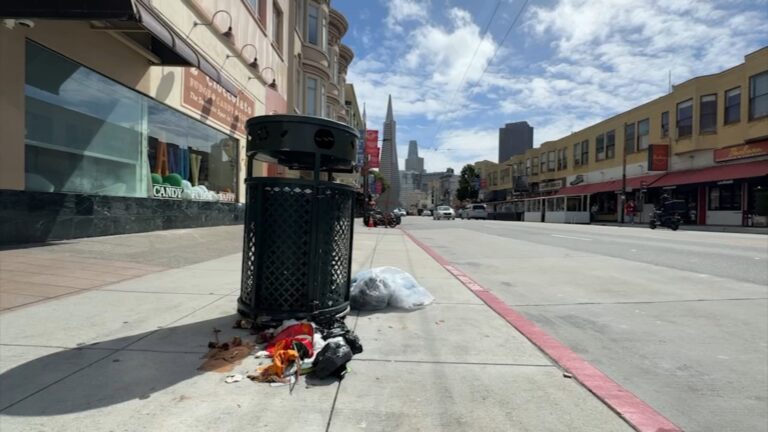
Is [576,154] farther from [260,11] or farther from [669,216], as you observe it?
[260,11]

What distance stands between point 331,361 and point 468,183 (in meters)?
94.0

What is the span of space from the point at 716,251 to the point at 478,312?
9647 mm

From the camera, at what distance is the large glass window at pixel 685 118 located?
31.3 metres

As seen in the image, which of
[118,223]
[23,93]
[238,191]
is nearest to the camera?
[23,93]

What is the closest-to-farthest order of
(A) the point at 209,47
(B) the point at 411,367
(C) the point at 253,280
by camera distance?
1. (B) the point at 411,367
2. (C) the point at 253,280
3. (A) the point at 209,47

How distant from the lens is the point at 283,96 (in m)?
24.6

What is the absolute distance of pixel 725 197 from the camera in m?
28.3

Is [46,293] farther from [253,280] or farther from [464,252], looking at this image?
[464,252]

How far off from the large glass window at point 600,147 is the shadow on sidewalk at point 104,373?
45.7 metres

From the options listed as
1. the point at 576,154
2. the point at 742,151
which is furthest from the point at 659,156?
the point at 576,154

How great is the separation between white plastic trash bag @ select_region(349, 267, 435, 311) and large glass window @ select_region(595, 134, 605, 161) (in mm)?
43398

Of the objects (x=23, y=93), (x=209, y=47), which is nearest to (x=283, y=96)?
(x=209, y=47)

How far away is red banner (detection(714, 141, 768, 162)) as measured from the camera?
25.3 metres

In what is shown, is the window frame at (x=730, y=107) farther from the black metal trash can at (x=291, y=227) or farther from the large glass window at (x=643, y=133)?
the black metal trash can at (x=291, y=227)
